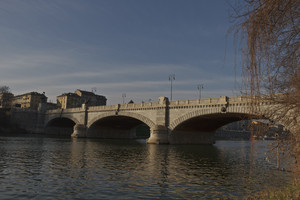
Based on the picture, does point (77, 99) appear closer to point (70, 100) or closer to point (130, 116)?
point (70, 100)

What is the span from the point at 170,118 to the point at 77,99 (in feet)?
364

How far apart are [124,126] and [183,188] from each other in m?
73.8

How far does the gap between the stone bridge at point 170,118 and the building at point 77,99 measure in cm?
6710

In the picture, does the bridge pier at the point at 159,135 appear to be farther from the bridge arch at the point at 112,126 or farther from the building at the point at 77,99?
the building at the point at 77,99

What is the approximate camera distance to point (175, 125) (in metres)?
54.8

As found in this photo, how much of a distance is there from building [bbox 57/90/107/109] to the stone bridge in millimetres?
67102

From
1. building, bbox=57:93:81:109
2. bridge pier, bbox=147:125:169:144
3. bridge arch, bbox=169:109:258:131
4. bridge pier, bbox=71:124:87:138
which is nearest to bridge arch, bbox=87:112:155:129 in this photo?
bridge pier, bbox=71:124:87:138

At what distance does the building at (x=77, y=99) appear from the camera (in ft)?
506

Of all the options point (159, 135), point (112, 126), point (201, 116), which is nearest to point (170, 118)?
point (159, 135)

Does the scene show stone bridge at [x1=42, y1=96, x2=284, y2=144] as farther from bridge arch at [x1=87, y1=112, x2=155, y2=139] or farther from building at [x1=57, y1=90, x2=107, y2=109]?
building at [x1=57, y1=90, x2=107, y2=109]

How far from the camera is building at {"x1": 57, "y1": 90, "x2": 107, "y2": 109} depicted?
506 feet

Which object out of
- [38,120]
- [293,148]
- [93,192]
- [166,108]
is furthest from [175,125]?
[38,120]

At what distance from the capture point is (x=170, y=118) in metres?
56.8

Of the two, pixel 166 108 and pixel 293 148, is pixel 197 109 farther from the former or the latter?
pixel 293 148
